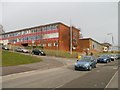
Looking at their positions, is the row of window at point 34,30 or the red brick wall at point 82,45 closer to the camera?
the row of window at point 34,30

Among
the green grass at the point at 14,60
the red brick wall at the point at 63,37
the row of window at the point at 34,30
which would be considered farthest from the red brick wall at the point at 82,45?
the green grass at the point at 14,60

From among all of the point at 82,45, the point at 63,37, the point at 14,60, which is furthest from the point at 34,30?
the point at 14,60

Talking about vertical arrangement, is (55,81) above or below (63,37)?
below

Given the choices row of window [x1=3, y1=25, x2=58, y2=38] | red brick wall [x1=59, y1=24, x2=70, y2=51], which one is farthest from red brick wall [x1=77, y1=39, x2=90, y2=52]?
row of window [x1=3, y1=25, x2=58, y2=38]

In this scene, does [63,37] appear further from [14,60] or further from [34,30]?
[14,60]

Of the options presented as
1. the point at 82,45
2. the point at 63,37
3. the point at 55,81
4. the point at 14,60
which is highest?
the point at 63,37

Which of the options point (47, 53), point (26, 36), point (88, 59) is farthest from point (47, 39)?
point (88, 59)

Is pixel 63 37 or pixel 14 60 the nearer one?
pixel 14 60

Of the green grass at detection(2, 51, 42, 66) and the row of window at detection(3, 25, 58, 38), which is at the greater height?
the row of window at detection(3, 25, 58, 38)

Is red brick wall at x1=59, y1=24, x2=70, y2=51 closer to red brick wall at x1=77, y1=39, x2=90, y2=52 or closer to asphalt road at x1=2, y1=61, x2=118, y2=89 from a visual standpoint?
red brick wall at x1=77, y1=39, x2=90, y2=52

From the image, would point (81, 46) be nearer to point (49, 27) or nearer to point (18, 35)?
point (49, 27)

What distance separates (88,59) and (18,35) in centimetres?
8218

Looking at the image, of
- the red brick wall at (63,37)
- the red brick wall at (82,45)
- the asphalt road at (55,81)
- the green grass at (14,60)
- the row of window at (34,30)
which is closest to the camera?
the asphalt road at (55,81)

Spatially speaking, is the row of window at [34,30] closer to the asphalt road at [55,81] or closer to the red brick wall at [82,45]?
the red brick wall at [82,45]
